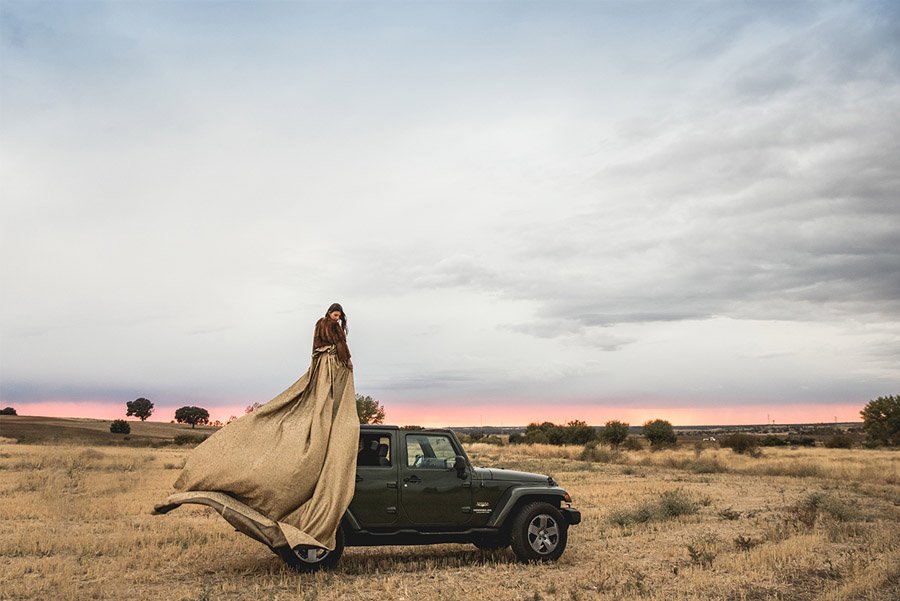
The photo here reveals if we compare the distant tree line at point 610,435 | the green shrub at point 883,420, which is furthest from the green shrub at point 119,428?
the green shrub at point 883,420

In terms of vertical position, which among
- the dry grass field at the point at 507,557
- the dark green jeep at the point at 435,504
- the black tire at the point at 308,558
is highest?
the dark green jeep at the point at 435,504

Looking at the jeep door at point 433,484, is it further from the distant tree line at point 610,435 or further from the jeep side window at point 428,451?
the distant tree line at point 610,435

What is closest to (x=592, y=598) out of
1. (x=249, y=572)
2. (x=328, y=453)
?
(x=328, y=453)

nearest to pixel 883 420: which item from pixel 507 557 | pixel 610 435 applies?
pixel 610 435

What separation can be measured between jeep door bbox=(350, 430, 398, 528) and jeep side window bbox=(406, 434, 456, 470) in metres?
0.24

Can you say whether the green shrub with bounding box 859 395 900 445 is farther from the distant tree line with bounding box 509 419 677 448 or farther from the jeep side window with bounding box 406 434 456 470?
the jeep side window with bounding box 406 434 456 470

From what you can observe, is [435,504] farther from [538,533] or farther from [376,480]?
[538,533]

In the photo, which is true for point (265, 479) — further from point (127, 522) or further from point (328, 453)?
point (127, 522)

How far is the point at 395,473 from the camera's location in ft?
34.9

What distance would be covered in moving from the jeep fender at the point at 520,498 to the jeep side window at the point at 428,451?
1012 mm

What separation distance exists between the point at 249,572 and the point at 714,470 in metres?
28.4

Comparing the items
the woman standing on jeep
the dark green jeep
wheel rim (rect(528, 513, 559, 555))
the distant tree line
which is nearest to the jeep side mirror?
the dark green jeep

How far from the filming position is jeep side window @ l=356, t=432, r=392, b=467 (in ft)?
35.1

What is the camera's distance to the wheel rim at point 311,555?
33.5 feet
